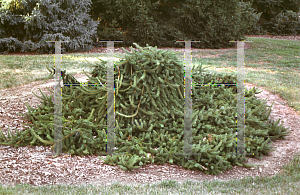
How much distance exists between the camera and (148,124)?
4.17 metres

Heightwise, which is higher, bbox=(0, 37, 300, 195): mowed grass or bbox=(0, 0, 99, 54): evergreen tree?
bbox=(0, 0, 99, 54): evergreen tree

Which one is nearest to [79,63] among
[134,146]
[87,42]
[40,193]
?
[87,42]

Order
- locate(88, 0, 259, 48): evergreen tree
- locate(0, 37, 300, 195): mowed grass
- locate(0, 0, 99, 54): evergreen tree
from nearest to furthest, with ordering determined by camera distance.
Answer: locate(0, 37, 300, 195): mowed grass < locate(0, 0, 99, 54): evergreen tree < locate(88, 0, 259, 48): evergreen tree

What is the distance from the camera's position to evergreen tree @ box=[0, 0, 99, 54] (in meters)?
11.6

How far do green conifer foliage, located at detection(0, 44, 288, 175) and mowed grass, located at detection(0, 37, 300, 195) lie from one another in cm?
44

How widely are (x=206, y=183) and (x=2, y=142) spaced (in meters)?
2.87

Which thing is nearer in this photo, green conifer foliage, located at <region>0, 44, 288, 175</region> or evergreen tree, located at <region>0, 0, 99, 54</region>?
green conifer foliage, located at <region>0, 44, 288, 175</region>

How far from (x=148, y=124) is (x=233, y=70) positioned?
583cm

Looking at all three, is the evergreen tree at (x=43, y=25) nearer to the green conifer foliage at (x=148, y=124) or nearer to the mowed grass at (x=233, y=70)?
the mowed grass at (x=233, y=70)

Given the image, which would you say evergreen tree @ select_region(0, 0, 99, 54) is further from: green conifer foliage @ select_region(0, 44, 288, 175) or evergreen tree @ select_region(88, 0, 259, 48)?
green conifer foliage @ select_region(0, 44, 288, 175)

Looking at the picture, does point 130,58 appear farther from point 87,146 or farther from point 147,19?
point 147,19

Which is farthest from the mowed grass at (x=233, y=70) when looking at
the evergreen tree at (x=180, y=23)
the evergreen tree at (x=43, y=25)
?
the evergreen tree at (x=43, y=25)

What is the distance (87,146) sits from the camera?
3783 mm

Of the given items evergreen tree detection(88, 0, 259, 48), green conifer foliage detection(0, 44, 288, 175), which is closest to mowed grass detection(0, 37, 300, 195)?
green conifer foliage detection(0, 44, 288, 175)
